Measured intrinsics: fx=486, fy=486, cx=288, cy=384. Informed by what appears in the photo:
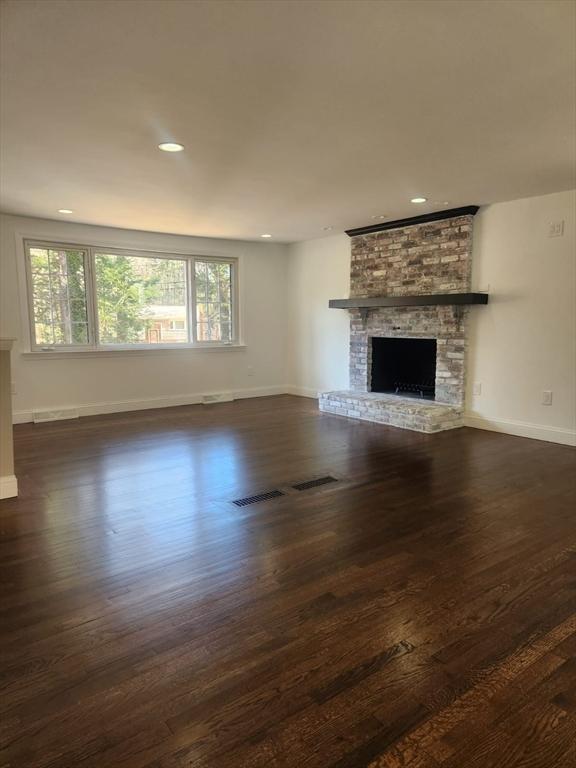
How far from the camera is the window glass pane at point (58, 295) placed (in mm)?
6008

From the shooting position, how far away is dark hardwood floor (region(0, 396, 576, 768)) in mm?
1463

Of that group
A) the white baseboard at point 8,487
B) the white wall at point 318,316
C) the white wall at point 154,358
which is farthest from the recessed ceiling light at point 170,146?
the white wall at point 318,316

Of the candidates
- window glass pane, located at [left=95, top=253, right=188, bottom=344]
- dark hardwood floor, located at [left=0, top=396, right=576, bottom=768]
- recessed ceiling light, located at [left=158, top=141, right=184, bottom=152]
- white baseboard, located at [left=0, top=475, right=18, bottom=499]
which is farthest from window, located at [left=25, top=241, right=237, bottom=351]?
recessed ceiling light, located at [left=158, top=141, right=184, bottom=152]

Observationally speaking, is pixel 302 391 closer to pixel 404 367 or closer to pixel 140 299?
pixel 404 367

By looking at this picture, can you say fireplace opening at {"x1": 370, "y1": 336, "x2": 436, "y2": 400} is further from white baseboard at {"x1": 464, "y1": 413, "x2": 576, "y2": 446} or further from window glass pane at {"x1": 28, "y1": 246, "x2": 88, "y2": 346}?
window glass pane at {"x1": 28, "y1": 246, "x2": 88, "y2": 346}

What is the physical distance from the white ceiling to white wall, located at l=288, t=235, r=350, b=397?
247cm

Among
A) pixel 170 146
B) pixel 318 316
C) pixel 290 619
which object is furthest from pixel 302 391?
pixel 290 619

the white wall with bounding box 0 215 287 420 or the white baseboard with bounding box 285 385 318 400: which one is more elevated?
the white wall with bounding box 0 215 287 420

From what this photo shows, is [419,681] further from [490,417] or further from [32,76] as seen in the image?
[490,417]

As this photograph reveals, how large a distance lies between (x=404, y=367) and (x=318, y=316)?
5.48 feet

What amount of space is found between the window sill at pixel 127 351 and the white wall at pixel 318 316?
1.02 metres

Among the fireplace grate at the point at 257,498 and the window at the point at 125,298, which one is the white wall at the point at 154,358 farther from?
the fireplace grate at the point at 257,498

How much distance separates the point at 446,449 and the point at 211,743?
3.72m

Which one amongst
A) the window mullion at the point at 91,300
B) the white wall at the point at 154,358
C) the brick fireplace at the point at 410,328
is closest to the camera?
the brick fireplace at the point at 410,328
